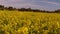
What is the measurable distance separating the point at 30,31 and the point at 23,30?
1044 millimetres

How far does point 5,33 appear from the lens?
33.4 ft

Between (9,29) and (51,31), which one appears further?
(51,31)

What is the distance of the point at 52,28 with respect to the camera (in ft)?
38.1

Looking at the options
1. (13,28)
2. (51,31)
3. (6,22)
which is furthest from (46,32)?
(6,22)

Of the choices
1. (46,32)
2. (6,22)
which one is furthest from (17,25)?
(46,32)

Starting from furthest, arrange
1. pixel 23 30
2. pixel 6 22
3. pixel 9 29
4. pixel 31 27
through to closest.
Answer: pixel 6 22, pixel 31 27, pixel 9 29, pixel 23 30

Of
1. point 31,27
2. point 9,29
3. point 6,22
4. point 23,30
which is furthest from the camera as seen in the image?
point 6,22

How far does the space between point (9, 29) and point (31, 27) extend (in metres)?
1.13

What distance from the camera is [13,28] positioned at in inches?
428

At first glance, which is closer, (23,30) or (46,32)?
(23,30)

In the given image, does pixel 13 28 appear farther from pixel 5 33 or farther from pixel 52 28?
pixel 52 28

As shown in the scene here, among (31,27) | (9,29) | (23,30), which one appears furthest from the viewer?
(31,27)

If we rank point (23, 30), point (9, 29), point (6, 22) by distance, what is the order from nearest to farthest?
1. point (23, 30)
2. point (9, 29)
3. point (6, 22)

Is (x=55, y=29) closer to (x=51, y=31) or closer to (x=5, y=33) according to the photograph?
(x=51, y=31)
